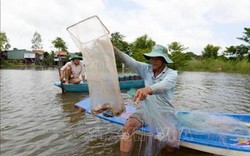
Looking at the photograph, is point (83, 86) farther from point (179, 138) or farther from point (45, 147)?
point (179, 138)

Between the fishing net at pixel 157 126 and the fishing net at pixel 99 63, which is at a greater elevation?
the fishing net at pixel 99 63

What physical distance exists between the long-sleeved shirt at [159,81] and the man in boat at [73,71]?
6861 mm

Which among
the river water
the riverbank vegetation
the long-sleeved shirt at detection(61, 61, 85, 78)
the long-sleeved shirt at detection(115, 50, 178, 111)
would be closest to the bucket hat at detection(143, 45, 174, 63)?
the long-sleeved shirt at detection(115, 50, 178, 111)

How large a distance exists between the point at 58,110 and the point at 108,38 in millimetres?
5896

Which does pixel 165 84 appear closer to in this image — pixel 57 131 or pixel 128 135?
pixel 128 135

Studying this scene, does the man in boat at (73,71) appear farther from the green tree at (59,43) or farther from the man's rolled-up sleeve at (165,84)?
the green tree at (59,43)

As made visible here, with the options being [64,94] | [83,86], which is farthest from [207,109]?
[64,94]

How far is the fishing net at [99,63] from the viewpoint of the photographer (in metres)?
4.16

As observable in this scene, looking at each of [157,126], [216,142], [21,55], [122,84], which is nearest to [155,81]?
[157,126]

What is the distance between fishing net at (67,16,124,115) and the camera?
4156 millimetres

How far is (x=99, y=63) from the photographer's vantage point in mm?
4172

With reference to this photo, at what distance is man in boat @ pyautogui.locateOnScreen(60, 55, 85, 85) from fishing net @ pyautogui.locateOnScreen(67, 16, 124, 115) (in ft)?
23.6

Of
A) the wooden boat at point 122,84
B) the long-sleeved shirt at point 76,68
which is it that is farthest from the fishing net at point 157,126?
the wooden boat at point 122,84

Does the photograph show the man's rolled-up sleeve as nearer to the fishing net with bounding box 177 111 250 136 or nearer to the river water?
the fishing net with bounding box 177 111 250 136
